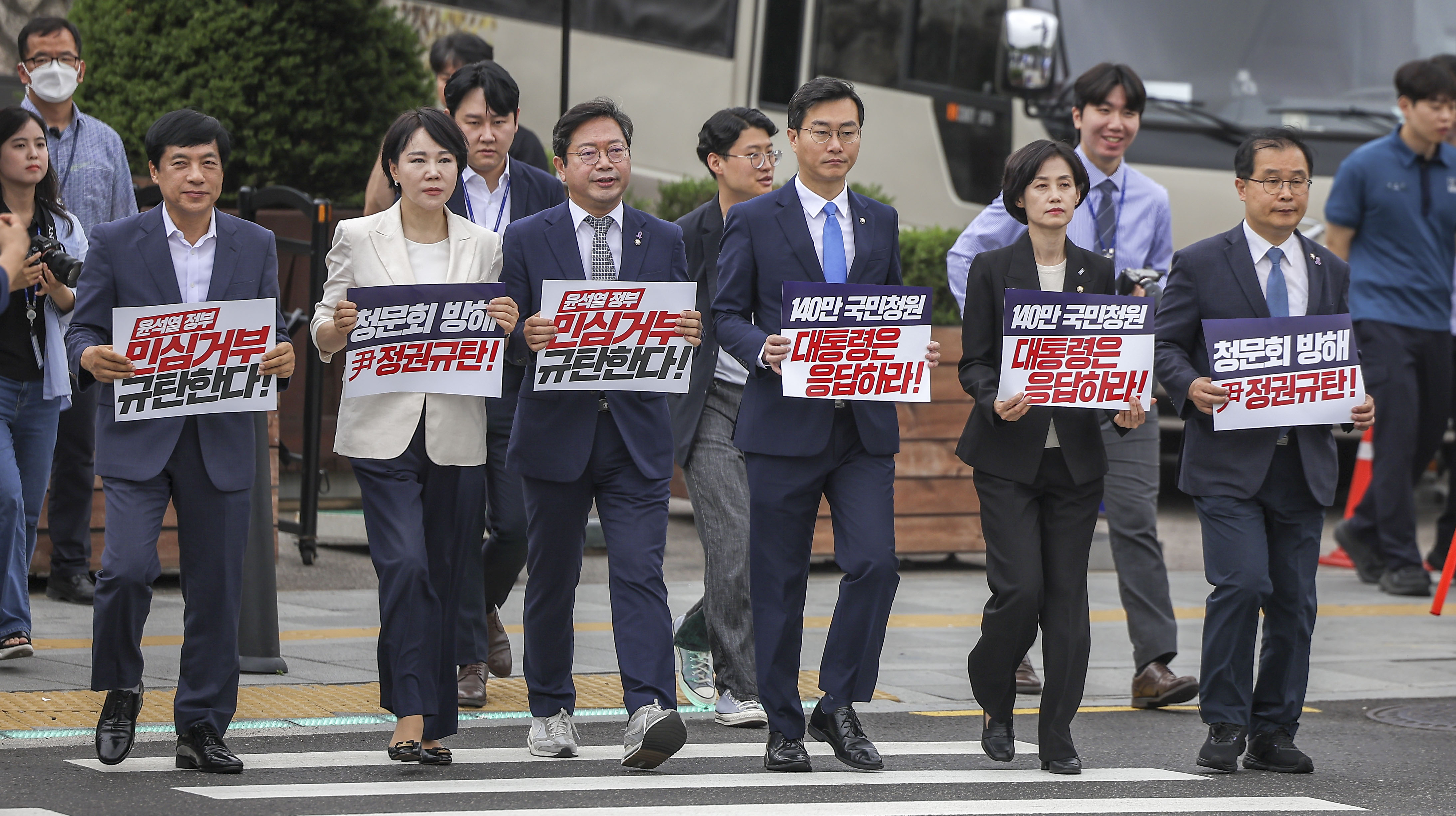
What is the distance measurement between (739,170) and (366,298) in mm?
1751

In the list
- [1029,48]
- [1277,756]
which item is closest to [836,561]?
[1277,756]

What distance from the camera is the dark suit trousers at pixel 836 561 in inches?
238

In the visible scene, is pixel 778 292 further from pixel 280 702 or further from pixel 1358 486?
pixel 1358 486

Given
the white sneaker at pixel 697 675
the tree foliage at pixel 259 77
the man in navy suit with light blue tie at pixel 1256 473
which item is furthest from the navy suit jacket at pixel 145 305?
the tree foliage at pixel 259 77

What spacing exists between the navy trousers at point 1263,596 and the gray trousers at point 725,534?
5.09ft

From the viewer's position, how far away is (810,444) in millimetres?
6113

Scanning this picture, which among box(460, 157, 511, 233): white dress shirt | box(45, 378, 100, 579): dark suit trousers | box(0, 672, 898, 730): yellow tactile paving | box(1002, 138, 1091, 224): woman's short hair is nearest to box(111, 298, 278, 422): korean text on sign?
box(0, 672, 898, 730): yellow tactile paving

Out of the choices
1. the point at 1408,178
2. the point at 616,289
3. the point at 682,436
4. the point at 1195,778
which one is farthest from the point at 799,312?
the point at 1408,178

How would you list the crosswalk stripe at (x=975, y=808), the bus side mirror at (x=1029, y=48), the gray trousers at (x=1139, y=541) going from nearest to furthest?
the crosswalk stripe at (x=975, y=808), the gray trousers at (x=1139, y=541), the bus side mirror at (x=1029, y=48)

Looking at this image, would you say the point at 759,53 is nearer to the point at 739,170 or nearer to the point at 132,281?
the point at 739,170

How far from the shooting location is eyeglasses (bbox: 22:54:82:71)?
8406mm

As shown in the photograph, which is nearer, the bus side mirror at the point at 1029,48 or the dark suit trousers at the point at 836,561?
the dark suit trousers at the point at 836,561

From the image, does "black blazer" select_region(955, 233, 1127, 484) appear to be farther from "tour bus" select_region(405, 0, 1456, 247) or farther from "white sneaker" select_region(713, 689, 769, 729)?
"tour bus" select_region(405, 0, 1456, 247)

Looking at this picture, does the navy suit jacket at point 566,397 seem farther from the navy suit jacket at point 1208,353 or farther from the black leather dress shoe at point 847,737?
the navy suit jacket at point 1208,353
